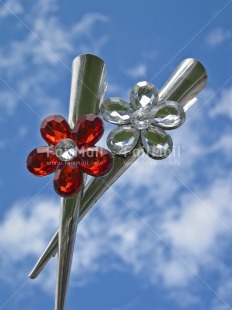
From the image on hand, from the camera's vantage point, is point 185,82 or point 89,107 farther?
point 185,82

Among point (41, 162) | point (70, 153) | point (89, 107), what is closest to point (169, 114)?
point (89, 107)

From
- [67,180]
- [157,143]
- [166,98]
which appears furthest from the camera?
[166,98]

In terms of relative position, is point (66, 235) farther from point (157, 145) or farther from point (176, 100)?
point (176, 100)

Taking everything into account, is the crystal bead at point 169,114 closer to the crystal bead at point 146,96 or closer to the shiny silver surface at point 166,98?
the crystal bead at point 146,96

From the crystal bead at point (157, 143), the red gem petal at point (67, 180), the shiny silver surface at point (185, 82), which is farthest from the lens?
the shiny silver surface at point (185, 82)

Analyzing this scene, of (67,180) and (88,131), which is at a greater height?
(88,131)

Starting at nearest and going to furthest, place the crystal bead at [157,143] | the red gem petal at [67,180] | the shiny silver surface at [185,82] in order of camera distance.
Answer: the red gem petal at [67,180], the crystal bead at [157,143], the shiny silver surface at [185,82]

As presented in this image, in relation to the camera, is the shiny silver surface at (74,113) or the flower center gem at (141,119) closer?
the shiny silver surface at (74,113)

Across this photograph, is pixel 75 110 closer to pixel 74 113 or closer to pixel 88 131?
pixel 74 113

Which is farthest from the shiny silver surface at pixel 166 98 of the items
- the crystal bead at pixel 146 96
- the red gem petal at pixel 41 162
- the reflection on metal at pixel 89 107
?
the red gem petal at pixel 41 162
